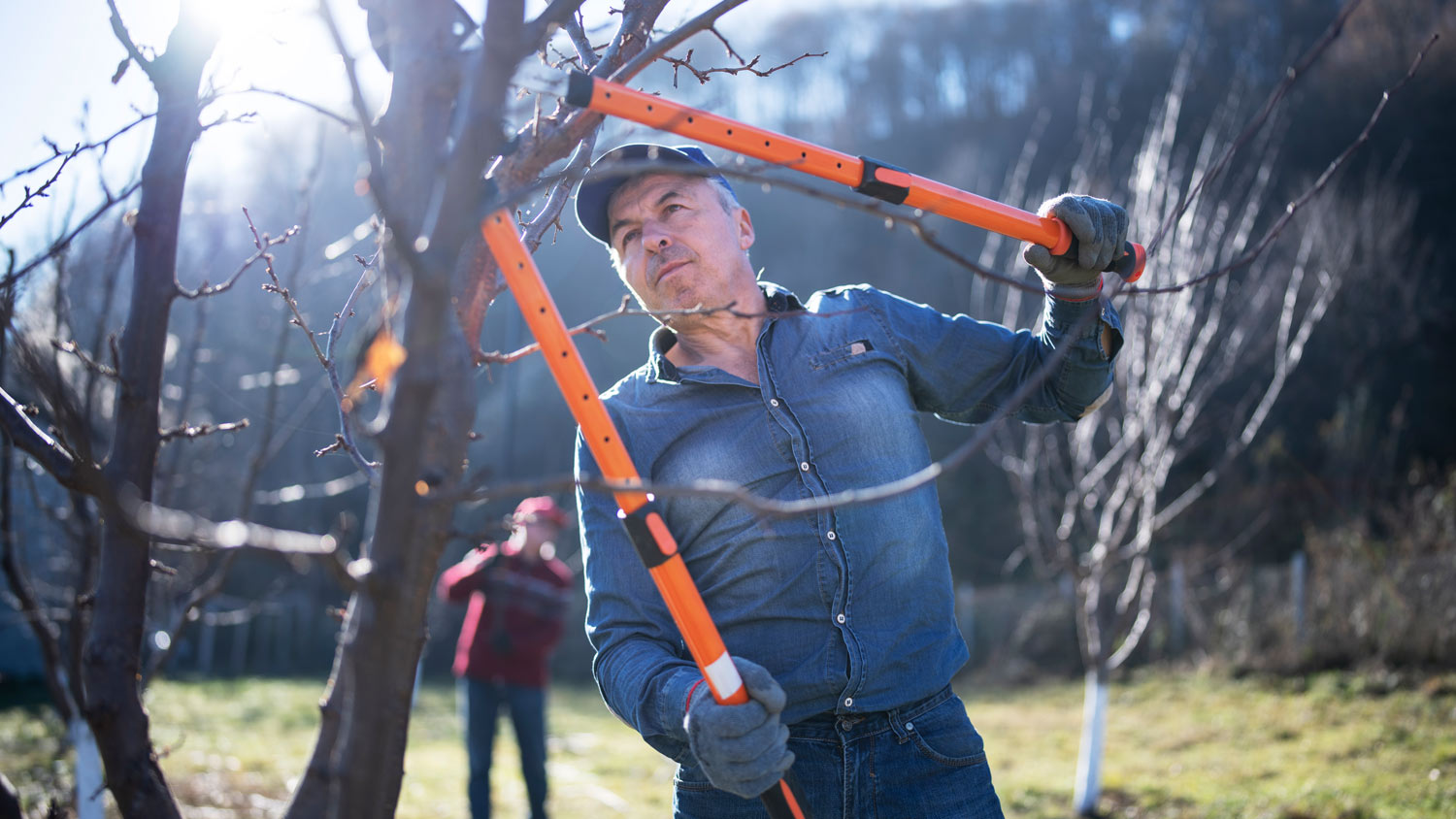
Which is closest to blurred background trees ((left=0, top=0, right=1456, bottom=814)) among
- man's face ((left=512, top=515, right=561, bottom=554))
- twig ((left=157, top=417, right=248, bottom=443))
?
twig ((left=157, top=417, right=248, bottom=443))

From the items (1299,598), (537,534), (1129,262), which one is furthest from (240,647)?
(1129,262)

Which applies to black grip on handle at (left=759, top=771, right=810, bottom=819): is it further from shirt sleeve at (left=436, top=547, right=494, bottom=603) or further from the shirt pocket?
shirt sleeve at (left=436, top=547, right=494, bottom=603)

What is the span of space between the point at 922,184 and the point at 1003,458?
518cm

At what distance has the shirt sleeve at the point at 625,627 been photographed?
1.75 meters

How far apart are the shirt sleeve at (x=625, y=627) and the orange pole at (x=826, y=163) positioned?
26.1 inches

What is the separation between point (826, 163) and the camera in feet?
5.89


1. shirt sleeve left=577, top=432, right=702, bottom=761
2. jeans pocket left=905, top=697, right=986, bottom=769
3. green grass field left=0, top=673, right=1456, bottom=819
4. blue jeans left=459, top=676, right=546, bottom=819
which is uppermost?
shirt sleeve left=577, top=432, right=702, bottom=761

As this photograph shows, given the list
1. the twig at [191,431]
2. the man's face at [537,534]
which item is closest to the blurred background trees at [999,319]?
the twig at [191,431]

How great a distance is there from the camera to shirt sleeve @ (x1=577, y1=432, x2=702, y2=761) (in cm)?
175

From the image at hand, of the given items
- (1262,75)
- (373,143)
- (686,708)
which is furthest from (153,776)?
(1262,75)

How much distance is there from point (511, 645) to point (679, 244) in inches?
160

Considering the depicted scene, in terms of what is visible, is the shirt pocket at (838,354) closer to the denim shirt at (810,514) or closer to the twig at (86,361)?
the denim shirt at (810,514)

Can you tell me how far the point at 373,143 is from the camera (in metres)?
0.90

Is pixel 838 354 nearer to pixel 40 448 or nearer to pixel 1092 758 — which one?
pixel 40 448
